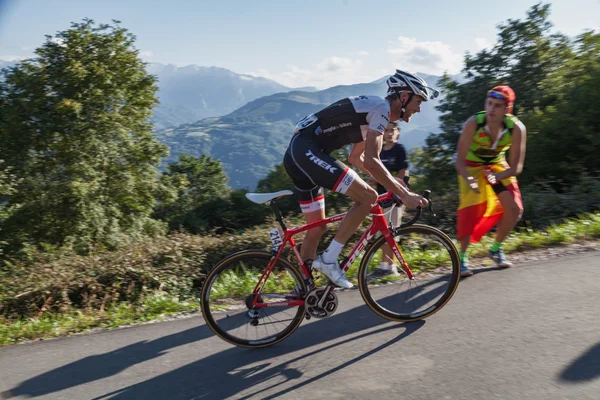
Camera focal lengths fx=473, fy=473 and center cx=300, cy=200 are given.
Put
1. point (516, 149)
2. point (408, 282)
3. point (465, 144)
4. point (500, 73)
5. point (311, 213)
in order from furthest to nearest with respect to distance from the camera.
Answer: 1. point (500, 73)
2. point (465, 144)
3. point (516, 149)
4. point (408, 282)
5. point (311, 213)

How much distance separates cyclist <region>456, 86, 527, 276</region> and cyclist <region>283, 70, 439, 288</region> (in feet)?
3.53

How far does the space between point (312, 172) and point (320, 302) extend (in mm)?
1064

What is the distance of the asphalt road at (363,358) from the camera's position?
301cm

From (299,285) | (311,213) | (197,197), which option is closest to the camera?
(299,285)

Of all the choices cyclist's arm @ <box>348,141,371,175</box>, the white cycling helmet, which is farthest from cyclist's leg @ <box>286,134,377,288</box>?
the white cycling helmet

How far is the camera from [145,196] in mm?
31078

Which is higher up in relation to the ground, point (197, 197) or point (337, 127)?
point (197, 197)

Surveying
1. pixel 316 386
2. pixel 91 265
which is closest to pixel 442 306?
pixel 316 386

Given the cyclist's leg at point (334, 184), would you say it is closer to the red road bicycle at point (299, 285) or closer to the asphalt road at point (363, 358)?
the red road bicycle at point (299, 285)

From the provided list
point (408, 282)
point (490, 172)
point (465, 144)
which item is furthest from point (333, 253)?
point (490, 172)

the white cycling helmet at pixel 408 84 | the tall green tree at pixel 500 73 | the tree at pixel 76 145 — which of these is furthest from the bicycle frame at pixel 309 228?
the tree at pixel 76 145

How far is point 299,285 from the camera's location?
3934 mm

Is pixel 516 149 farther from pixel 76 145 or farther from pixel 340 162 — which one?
pixel 76 145

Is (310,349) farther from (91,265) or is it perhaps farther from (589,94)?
(589,94)
